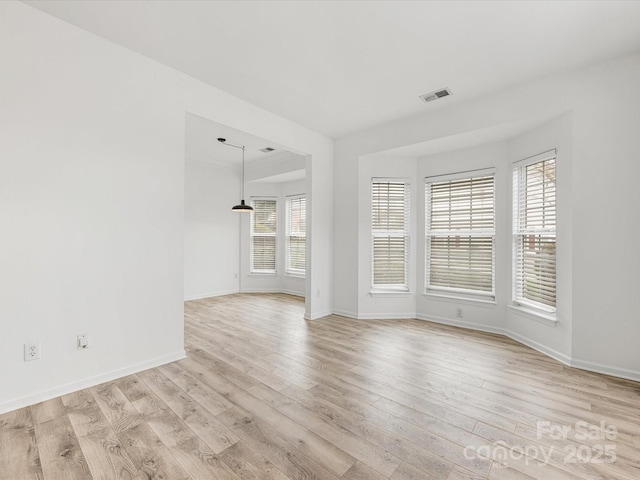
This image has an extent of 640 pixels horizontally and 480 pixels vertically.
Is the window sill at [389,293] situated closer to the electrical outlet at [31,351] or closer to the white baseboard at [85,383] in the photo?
the white baseboard at [85,383]

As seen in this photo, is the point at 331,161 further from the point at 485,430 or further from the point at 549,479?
the point at 549,479

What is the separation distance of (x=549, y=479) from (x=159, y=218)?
11.4 feet

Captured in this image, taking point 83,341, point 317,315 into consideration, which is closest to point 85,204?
point 83,341

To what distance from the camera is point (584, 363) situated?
9.72 ft

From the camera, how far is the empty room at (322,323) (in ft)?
6.22

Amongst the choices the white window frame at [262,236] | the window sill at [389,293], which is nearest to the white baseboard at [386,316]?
the window sill at [389,293]

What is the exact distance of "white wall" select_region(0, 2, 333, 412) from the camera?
7.25 ft

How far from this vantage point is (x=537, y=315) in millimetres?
3502

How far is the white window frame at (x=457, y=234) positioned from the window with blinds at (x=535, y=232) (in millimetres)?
301

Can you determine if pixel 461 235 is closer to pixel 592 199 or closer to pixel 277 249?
pixel 592 199

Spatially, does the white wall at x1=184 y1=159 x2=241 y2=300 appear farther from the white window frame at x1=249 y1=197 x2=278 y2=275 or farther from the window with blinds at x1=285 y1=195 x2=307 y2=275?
the window with blinds at x1=285 y1=195 x2=307 y2=275

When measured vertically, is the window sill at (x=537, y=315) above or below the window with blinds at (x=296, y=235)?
below

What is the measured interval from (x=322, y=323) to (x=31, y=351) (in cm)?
321

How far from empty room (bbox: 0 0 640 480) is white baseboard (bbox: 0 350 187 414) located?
0.05 feet
